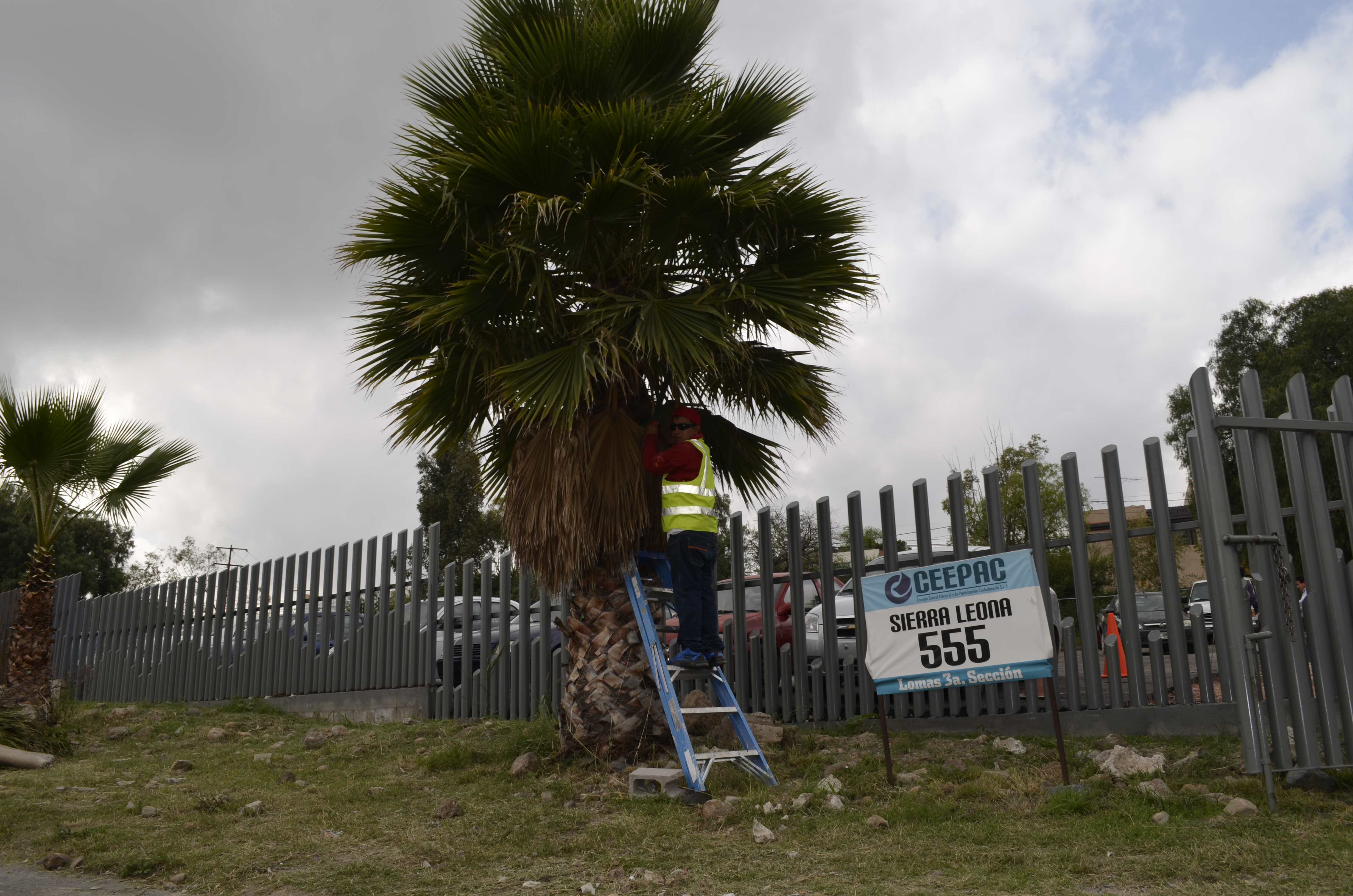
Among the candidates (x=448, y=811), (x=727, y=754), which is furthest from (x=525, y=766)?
(x=727, y=754)

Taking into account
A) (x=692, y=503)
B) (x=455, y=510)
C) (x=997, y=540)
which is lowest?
(x=997, y=540)

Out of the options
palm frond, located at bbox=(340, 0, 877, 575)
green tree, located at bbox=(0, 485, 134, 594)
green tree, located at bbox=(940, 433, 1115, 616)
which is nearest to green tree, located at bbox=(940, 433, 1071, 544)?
green tree, located at bbox=(940, 433, 1115, 616)

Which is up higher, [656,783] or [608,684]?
[608,684]

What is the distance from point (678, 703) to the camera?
7.04 metres

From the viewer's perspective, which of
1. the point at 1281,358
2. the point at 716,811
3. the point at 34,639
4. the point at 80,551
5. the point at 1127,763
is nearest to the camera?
the point at 716,811

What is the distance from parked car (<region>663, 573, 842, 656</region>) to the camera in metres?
9.23

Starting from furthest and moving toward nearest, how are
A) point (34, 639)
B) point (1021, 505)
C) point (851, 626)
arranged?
point (1021, 505)
point (34, 639)
point (851, 626)

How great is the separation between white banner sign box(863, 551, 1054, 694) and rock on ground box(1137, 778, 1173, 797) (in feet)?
2.43

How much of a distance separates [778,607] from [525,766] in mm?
3391

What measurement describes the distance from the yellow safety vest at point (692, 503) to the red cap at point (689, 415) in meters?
0.15

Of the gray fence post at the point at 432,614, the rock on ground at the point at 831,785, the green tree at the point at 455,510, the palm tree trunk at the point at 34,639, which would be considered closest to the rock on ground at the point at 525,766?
the rock on ground at the point at 831,785

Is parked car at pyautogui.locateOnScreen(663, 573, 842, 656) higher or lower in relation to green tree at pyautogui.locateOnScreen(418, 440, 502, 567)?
lower

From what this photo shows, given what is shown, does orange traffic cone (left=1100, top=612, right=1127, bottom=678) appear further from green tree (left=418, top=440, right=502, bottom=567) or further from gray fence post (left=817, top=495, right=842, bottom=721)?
green tree (left=418, top=440, right=502, bottom=567)

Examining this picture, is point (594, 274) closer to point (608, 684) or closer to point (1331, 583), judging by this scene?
point (608, 684)
